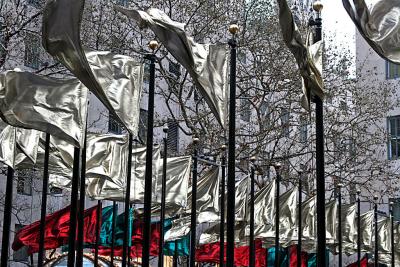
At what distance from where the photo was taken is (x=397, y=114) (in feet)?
116

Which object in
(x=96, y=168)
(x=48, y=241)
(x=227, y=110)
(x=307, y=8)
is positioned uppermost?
(x=307, y=8)

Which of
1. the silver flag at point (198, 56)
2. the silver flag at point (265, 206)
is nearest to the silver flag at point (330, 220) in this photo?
the silver flag at point (265, 206)

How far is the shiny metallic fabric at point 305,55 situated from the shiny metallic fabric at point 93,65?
6.45ft

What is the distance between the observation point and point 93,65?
883 cm

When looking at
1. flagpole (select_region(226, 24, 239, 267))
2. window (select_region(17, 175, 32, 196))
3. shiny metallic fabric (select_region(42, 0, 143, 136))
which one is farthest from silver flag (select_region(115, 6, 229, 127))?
window (select_region(17, 175, 32, 196))

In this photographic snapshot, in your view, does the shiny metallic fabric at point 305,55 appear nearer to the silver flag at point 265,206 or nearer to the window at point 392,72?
the silver flag at point 265,206

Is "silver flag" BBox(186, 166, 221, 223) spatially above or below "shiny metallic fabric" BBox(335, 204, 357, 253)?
above

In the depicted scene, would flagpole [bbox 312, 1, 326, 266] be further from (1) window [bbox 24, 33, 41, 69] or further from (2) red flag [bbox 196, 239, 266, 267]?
(2) red flag [bbox 196, 239, 266, 267]

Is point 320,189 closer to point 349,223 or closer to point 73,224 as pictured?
point 73,224

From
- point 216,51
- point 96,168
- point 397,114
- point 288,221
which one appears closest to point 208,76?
point 216,51

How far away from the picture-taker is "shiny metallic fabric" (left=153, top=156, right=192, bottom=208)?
1306cm

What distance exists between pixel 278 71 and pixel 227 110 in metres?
11.8

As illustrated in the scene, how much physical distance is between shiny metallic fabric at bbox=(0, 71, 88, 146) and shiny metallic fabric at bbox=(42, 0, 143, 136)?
0.43 metres

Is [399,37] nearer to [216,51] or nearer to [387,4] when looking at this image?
[387,4]
